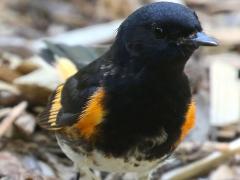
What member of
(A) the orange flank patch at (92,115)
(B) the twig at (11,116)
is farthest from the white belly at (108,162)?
(B) the twig at (11,116)

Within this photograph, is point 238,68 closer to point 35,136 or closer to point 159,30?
point 35,136

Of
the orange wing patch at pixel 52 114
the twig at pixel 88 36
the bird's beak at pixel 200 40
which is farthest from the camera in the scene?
the twig at pixel 88 36

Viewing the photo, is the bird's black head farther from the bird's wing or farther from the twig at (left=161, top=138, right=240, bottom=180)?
the twig at (left=161, top=138, right=240, bottom=180)

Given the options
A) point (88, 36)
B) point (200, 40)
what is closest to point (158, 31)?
point (200, 40)

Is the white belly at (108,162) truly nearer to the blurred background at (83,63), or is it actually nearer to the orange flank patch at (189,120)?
the orange flank patch at (189,120)

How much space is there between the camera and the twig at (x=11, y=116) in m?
4.62

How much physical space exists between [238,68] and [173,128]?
5.95ft

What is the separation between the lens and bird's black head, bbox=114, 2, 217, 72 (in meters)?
3.43

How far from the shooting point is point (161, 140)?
12.3 ft

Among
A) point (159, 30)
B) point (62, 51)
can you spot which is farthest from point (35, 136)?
point (159, 30)

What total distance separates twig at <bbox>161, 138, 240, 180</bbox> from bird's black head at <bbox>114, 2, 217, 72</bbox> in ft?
3.90

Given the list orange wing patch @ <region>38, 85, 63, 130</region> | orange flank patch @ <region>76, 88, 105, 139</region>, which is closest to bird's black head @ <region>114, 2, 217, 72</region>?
orange flank patch @ <region>76, 88, 105, 139</region>

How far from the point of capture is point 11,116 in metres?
4.70

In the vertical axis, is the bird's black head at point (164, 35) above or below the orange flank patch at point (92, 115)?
above
